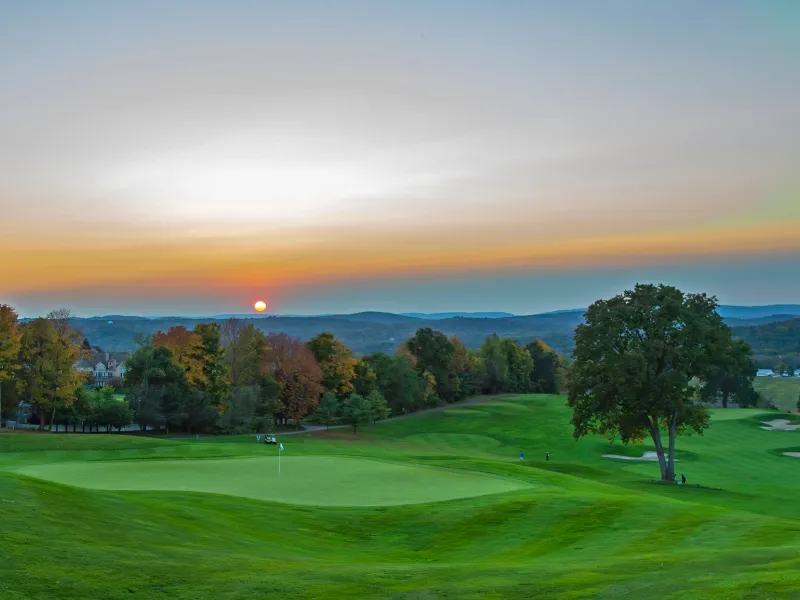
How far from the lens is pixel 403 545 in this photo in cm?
2203

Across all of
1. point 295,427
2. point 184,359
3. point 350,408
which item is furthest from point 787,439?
point 184,359

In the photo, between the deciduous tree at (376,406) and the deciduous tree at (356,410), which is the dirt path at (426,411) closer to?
the deciduous tree at (356,410)

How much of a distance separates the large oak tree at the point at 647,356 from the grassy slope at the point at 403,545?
21.4 ft

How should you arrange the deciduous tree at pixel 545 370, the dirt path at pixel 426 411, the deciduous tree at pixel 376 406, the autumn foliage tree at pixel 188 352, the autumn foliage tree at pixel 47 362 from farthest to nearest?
the deciduous tree at pixel 545 370 → the dirt path at pixel 426 411 → the deciduous tree at pixel 376 406 → the autumn foliage tree at pixel 188 352 → the autumn foliage tree at pixel 47 362

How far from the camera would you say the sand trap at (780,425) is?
81.1 m

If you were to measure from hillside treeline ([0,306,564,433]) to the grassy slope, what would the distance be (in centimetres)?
3124

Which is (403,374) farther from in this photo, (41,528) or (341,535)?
(41,528)

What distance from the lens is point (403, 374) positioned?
98438mm

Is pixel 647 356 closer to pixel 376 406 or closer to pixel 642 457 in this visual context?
pixel 642 457

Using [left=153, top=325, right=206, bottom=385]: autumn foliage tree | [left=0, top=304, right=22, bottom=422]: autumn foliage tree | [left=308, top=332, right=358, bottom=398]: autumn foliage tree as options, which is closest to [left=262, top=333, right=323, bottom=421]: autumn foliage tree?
[left=308, top=332, right=358, bottom=398]: autumn foliage tree

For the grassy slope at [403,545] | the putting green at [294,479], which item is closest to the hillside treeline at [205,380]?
the grassy slope at [403,545]

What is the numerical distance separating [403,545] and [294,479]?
11.8 meters

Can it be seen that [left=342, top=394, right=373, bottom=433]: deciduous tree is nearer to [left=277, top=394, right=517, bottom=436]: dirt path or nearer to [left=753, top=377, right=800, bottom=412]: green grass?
[left=277, top=394, right=517, bottom=436]: dirt path

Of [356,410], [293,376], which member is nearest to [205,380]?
[293,376]
